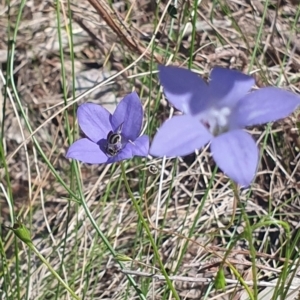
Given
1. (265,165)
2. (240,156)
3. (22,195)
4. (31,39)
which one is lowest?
(22,195)

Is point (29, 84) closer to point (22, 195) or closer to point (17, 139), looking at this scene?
point (17, 139)

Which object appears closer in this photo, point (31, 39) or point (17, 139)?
point (17, 139)

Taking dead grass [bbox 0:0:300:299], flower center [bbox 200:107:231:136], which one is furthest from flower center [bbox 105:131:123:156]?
dead grass [bbox 0:0:300:299]

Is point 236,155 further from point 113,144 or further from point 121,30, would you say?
point 121,30

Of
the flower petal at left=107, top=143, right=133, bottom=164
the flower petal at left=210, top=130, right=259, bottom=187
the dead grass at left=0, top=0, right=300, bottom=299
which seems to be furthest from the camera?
the dead grass at left=0, top=0, right=300, bottom=299

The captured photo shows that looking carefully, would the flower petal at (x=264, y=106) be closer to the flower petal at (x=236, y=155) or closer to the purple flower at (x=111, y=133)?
the flower petal at (x=236, y=155)

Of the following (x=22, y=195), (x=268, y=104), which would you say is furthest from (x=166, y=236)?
(x=268, y=104)

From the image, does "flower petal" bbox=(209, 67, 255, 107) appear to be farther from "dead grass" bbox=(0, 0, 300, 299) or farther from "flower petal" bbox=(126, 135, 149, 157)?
"dead grass" bbox=(0, 0, 300, 299)

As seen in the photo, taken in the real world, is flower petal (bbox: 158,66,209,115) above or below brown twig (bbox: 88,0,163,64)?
above
